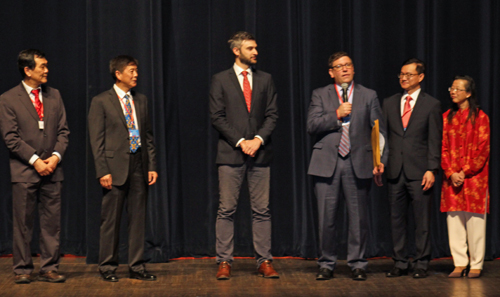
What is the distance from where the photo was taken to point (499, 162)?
17.9ft

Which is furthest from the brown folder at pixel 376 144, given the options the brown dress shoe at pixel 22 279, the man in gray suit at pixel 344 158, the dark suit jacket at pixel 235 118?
the brown dress shoe at pixel 22 279

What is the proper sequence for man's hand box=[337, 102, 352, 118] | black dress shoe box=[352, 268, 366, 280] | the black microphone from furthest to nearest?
black dress shoe box=[352, 268, 366, 280], the black microphone, man's hand box=[337, 102, 352, 118]

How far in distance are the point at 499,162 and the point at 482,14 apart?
1361 millimetres

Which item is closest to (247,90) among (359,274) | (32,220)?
(359,274)

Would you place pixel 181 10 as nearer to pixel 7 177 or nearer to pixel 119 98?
pixel 119 98

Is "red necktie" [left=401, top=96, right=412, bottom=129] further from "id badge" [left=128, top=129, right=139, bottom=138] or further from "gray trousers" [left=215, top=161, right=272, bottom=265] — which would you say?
"id badge" [left=128, top=129, right=139, bottom=138]

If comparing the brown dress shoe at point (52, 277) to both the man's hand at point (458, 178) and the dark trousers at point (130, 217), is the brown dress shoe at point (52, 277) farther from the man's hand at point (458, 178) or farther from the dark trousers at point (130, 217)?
the man's hand at point (458, 178)

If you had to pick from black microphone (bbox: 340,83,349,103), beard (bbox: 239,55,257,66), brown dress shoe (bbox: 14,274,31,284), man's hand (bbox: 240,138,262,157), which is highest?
beard (bbox: 239,55,257,66)

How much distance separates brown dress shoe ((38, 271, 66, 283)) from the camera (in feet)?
14.0

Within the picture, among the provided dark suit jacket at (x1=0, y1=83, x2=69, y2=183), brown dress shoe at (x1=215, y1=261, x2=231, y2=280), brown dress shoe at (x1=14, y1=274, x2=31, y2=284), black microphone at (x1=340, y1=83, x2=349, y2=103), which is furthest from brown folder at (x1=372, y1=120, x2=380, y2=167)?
brown dress shoe at (x1=14, y1=274, x2=31, y2=284)

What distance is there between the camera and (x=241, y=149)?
4.30 metres

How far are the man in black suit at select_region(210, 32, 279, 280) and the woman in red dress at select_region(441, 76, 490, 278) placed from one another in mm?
1346

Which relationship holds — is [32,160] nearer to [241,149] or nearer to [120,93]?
[120,93]

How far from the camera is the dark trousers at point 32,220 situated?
166 inches
